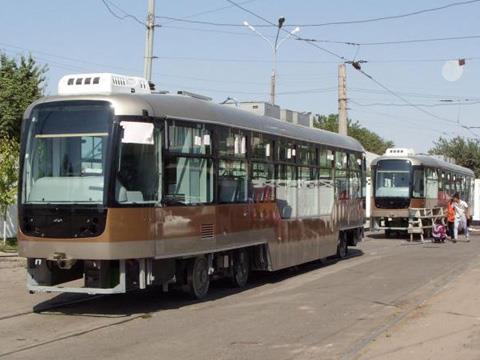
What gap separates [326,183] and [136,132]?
27.3 feet

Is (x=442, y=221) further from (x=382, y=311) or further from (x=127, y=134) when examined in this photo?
(x=127, y=134)

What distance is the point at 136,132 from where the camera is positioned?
391 inches

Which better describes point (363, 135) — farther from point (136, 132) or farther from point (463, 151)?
point (136, 132)

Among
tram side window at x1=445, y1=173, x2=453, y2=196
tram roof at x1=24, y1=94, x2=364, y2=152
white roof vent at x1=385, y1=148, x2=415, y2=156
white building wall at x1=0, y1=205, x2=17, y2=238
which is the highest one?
white roof vent at x1=385, y1=148, x2=415, y2=156

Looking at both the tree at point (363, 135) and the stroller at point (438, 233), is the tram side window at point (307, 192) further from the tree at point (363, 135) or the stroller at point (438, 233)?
the tree at point (363, 135)

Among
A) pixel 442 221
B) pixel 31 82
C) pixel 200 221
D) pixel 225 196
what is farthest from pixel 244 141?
pixel 442 221

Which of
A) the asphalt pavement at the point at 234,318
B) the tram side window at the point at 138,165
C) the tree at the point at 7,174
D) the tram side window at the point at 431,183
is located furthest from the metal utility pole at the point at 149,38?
the tram side window at the point at 431,183

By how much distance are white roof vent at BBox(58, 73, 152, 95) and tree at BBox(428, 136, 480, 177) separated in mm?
69827

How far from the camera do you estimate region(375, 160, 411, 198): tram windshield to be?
29.3 metres

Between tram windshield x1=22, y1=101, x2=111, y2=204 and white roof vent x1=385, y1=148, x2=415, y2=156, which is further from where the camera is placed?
white roof vent x1=385, y1=148, x2=415, y2=156

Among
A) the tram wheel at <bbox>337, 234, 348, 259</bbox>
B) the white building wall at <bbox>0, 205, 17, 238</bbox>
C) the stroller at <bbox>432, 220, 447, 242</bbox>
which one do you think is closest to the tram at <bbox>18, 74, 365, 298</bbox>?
the tram wheel at <bbox>337, 234, 348, 259</bbox>

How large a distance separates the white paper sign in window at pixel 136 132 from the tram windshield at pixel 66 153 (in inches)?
9.8

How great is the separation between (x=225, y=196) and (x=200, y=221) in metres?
1.02

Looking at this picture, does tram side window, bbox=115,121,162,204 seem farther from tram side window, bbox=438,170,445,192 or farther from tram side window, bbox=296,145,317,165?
tram side window, bbox=438,170,445,192
